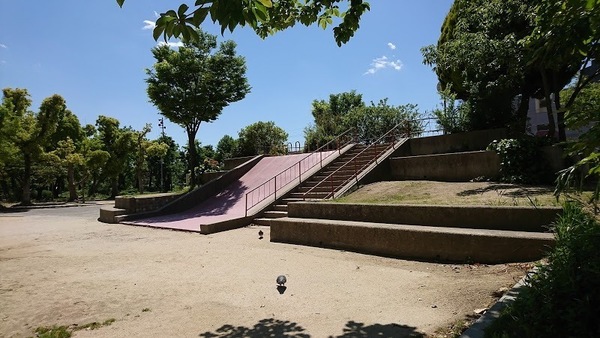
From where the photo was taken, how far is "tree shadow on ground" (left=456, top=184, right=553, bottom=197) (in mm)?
8289

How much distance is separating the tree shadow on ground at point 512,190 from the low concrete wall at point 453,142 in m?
3.14

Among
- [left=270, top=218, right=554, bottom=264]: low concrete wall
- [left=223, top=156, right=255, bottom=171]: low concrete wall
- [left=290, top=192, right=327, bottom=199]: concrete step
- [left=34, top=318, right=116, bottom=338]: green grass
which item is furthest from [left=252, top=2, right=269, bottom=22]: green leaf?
[left=223, top=156, right=255, bottom=171]: low concrete wall

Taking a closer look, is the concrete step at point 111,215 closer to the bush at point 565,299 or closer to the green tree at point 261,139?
the green tree at point 261,139

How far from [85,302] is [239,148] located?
2224 cm

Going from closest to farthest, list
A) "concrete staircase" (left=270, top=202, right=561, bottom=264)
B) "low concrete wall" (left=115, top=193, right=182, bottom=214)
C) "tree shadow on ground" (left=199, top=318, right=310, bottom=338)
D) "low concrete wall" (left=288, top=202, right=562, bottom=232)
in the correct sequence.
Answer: "tree shadow on ground" (left=199, top=318, right=310, bottom=338) < "concrete staircase" (left=270, top=202, right=561, bottom=264) < "low concrete wall" (left=288, top=202, right=562, bottom=232) < "low concrete wall" (left=115, top=193, right=182, bottom=214)

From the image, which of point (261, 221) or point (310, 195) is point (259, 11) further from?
point (310, 195)

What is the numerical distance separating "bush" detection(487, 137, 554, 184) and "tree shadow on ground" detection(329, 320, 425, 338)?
25.5ft

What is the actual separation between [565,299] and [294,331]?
2.53 meters

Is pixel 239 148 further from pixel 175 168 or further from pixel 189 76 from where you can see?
pixel 175 168

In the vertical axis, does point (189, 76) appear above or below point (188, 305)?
above

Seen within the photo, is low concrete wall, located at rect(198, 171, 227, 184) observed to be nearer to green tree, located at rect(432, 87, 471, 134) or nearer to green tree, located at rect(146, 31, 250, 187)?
green tree, located at rect(146, 31, 250, 187)

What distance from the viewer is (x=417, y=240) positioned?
275 inches

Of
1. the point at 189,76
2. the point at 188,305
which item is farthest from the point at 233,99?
the point at 188,305

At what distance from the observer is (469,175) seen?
37.1 feet
